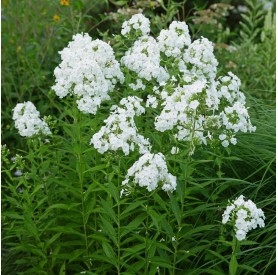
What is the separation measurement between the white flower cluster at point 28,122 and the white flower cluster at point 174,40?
764 millimetres

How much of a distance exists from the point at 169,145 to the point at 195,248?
0.57 metres

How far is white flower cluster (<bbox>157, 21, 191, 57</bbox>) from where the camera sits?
12.5 ft

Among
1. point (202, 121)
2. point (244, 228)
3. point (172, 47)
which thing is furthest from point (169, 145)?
point (244, 228)

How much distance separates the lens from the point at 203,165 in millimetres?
3977

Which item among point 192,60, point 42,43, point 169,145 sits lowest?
point 42,43

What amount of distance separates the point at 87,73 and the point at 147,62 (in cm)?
38

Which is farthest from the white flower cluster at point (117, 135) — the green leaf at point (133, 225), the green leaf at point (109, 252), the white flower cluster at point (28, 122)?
the white flower cluster at point (28, 122)

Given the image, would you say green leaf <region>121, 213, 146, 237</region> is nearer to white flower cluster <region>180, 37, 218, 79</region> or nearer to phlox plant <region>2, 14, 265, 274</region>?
phlox plant <region>2, 14, 265, 274</region>

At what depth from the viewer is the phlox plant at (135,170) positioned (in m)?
3.20

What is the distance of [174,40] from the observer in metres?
3.82

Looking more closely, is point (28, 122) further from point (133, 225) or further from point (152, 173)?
point (152, 173)

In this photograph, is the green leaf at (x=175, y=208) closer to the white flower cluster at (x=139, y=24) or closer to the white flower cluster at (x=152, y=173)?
the white flower cluster at (x=152, y=173)

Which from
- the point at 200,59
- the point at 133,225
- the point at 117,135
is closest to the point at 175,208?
the point at 133,225

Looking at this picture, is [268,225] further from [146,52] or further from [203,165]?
[146,52]
